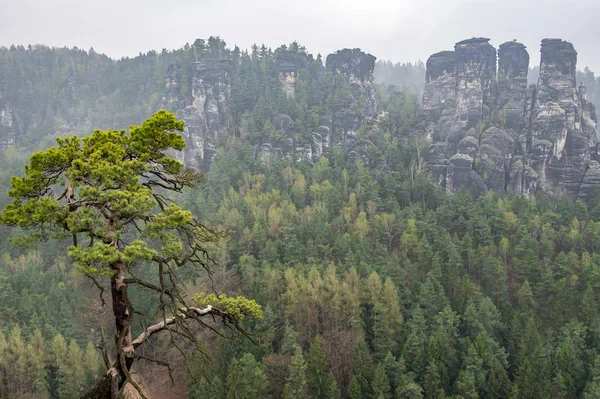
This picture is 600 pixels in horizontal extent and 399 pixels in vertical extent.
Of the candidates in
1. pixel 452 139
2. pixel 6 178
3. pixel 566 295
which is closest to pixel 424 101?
pixel 452 139

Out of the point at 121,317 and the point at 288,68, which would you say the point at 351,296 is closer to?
the point at 121,317

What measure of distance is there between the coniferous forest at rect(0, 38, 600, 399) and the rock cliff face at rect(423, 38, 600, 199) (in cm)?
802

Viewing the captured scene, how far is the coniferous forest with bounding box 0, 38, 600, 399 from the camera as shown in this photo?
125 ft

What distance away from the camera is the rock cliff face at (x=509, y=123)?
82625 millimetres

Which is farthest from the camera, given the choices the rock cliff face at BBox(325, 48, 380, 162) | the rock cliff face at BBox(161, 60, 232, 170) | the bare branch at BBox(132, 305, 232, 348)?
the rock cliff face at BBox(161, 60, 232, 170)

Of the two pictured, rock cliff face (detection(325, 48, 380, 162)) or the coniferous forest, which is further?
rock cliff face (detection(325, 48, 380, 162))

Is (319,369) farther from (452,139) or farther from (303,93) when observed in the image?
(303,93)

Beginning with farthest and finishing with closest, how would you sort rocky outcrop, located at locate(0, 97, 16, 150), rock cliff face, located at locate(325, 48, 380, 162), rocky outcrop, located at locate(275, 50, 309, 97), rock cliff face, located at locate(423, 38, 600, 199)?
rocky outcrop, located at locate(0, 97, 16, 150), rocky outcrop, located at locate(275, 50, 309, 97), rock cliff face, located at locate(325, 48, 380, 162), rock cliff face, located at locate(423, 38, 600, 199)

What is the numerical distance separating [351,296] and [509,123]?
213 ft

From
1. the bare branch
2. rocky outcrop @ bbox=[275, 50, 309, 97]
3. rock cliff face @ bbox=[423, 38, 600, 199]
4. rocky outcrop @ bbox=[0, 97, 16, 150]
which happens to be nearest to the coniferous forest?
rock cliff face @ bbox=[423, 38, 600, 199]

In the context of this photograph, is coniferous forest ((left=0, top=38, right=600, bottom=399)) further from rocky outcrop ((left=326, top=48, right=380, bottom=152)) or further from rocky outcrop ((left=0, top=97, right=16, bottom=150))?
rocky outcrop ((left=0, top=97, right=16, bottom=150))

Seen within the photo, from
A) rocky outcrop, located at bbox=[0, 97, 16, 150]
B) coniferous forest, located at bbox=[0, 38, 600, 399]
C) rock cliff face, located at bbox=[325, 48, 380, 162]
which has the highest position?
rock cliff face, located at bbox=[325, 48, 380, 162]

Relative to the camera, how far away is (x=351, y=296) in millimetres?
45594

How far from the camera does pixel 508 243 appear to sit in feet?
189
